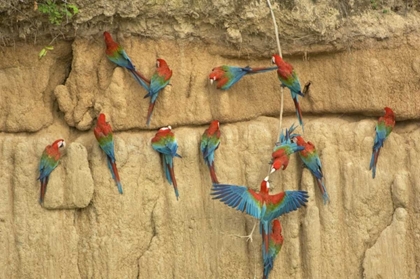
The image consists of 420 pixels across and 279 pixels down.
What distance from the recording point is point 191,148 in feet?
20.7

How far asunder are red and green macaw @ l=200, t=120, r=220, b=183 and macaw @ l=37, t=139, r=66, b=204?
1.16 m

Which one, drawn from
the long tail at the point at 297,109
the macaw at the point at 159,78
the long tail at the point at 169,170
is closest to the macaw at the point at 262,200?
the long tail at the point at 169,170

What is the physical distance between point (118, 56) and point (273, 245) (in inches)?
77.3

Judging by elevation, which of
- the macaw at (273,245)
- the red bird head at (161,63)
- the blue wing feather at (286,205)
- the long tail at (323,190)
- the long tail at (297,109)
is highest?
the red bird head at (161,63)

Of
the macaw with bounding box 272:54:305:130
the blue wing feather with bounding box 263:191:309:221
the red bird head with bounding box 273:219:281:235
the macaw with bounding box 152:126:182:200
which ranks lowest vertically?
the red bird head with bounding box 273:219:281:235

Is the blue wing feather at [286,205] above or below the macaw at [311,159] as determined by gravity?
below

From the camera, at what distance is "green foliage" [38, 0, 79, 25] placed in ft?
19.6

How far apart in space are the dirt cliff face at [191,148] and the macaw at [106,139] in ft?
0.28

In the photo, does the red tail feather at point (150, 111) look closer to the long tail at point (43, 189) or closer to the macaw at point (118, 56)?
the macaw at point (118, 56)

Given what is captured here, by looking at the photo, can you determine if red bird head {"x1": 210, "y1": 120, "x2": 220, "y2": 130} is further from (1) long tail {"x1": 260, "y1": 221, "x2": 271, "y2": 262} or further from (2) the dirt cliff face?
(1) long tail {"x1": 260, "y1": 221, "x2": 271, "y2": 262}

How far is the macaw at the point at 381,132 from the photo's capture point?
20.8 ft

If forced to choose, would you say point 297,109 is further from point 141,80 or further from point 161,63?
point 141,80

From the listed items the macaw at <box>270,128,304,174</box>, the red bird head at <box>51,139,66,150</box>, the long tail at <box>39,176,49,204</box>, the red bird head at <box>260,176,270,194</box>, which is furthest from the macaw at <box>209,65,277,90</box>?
the long tail at <box>39,176,49,204</box>

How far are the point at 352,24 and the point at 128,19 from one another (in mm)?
1874
